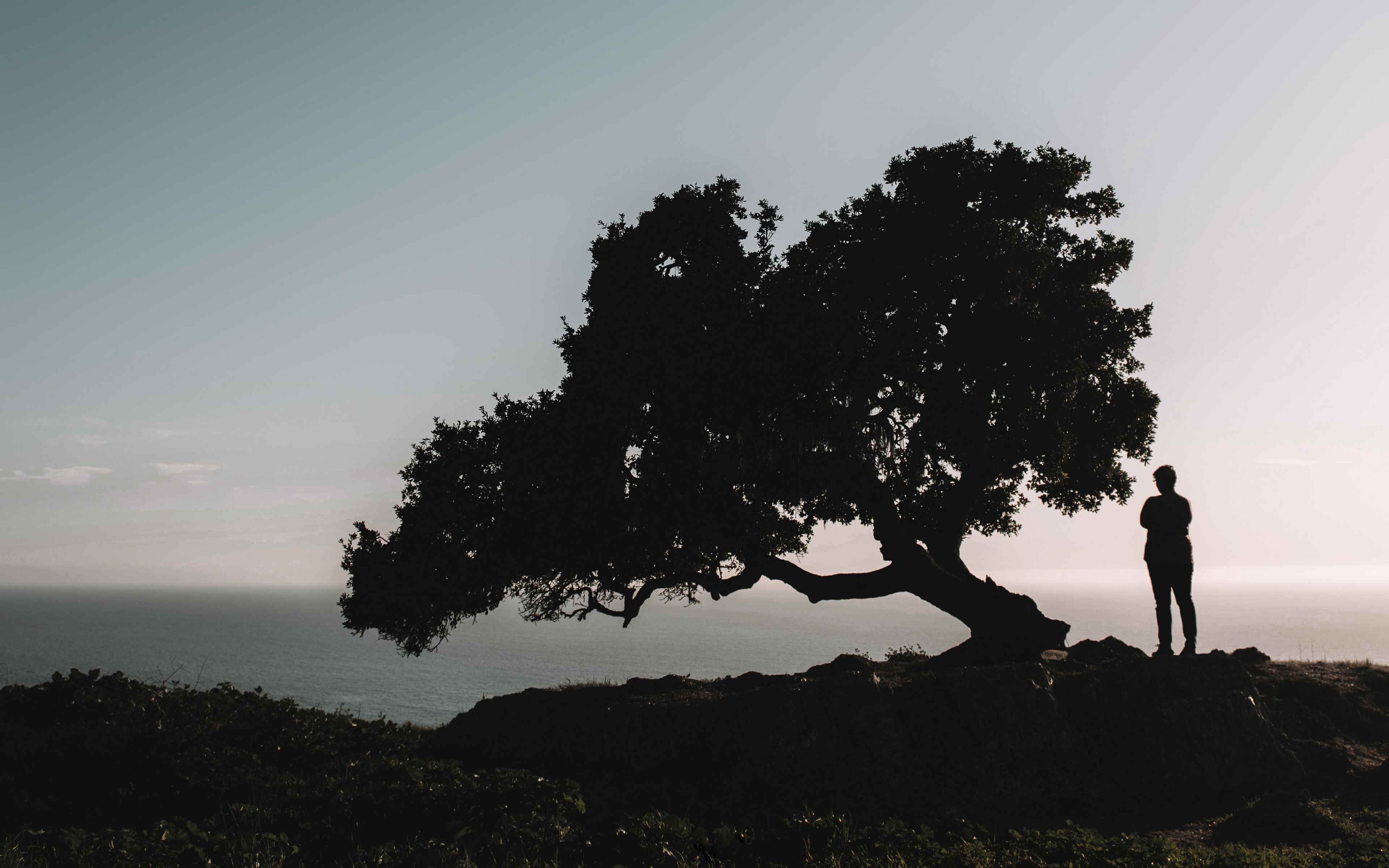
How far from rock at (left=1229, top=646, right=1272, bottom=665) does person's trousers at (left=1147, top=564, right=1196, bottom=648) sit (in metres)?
1.12

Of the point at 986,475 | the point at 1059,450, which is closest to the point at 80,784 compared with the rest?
the point at 986,475

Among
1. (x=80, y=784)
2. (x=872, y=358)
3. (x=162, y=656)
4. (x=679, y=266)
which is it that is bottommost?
(x=162, y=656)

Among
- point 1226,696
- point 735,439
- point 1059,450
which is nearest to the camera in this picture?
point 1226,696

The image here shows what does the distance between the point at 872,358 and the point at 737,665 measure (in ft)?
453

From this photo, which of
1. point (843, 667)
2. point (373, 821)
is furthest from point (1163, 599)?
point (373, 821)

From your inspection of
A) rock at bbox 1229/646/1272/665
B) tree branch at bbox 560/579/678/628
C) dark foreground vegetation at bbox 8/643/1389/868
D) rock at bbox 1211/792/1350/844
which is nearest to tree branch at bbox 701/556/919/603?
tree branch at bbox 560/579/678/628

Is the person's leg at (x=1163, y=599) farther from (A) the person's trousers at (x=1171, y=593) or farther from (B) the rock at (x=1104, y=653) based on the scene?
(B) the rock at (x=1104, y=653)

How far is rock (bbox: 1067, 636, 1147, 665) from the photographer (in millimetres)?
18125

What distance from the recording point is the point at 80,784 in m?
13.6

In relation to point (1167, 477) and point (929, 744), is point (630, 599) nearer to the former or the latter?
point (929, 744)

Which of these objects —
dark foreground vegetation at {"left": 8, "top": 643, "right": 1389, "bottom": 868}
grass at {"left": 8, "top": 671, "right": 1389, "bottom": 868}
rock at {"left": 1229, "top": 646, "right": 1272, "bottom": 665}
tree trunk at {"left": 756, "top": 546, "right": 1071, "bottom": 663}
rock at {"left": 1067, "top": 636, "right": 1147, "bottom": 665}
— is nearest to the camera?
grass at {"left": 8, "top": 671, "right": 1389, "bottom": 868}

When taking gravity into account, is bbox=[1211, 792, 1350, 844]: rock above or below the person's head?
below

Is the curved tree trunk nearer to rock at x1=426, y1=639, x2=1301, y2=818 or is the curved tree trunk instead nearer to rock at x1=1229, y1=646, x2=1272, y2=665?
rock at x1=426, y1=639, x2=1301, y2=818

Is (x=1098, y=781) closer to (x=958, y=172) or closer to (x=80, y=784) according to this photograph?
(x=958, y=172)
